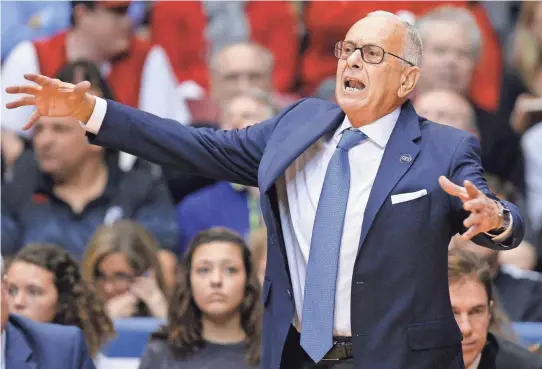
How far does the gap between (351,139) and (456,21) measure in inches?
121

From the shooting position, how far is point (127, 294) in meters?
4.56

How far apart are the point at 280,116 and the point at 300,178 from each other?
0.19 meters

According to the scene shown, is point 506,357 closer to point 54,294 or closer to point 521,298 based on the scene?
point 521,298

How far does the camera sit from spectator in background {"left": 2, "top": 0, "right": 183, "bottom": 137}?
5.53 meters

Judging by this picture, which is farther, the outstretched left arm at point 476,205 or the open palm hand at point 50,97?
the open palm hand at point 50,97

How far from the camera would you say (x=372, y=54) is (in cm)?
252

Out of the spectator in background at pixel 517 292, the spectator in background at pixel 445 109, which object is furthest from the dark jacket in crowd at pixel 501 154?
the spectator in background at pixel 517 292

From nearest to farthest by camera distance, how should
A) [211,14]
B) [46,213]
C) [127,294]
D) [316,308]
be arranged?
1. [316,308]
2. [127,294]
3. [46,213]
4. [211,14]

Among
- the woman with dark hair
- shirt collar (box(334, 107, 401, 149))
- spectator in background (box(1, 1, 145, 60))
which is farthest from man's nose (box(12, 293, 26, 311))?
spectator in background (box(1, 1, 145, 60))

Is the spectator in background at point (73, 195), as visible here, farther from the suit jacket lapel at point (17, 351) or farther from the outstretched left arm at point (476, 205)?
the outstretched left arm at point (476, 205)

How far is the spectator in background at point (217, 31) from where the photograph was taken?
5648 mm

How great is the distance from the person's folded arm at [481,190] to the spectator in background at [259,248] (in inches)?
72.9

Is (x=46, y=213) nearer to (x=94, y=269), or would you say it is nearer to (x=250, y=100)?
(x=94, y=269)

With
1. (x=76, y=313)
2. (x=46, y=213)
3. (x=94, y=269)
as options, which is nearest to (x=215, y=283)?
(x=76, y=313)
